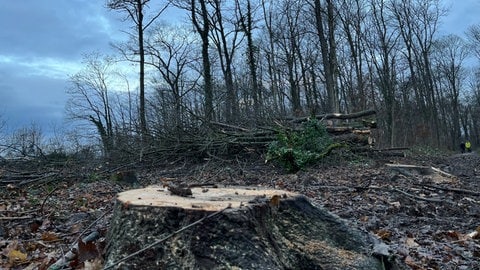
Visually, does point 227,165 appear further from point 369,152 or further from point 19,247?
point 19,247

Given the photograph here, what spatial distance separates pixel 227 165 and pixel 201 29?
1296cm

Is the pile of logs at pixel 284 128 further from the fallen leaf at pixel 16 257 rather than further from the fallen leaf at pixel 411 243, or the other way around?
the fallen leaf at pixel 16 257

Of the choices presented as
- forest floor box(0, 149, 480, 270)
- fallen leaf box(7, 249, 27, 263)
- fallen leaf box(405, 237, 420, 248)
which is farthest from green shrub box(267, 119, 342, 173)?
fallen leaf box(7, 249, 27, 263)

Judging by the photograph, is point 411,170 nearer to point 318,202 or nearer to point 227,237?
point 318,202

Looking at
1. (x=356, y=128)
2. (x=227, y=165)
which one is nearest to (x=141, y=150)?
(x=227, y=165)

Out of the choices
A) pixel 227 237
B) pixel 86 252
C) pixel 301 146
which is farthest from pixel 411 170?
pixel 86 252

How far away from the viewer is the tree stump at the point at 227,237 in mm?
2576

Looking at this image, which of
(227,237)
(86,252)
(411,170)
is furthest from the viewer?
(411,170)

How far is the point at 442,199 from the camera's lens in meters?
6.97

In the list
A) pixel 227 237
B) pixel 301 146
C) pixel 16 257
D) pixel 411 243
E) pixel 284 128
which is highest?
pixel 284 128

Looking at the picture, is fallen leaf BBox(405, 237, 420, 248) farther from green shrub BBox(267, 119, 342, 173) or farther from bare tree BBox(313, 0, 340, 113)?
bare tree BBox(313, 0, 340, 113)

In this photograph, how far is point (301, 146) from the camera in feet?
40.2

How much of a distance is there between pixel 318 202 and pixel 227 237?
3.82 metres

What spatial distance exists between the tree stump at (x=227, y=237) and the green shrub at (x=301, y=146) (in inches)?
325
